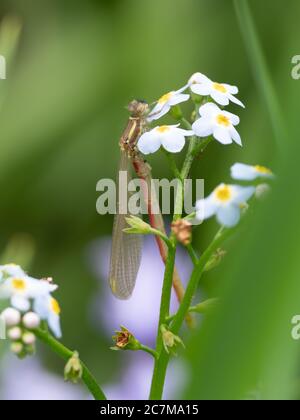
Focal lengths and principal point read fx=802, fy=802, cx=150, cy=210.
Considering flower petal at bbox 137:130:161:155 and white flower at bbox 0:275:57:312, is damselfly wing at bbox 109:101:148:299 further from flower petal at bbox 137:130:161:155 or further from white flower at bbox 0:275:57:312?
white flower at bbox 0:275:57:312

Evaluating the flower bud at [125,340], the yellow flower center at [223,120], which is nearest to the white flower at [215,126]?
the yellow flower center at [223,120]

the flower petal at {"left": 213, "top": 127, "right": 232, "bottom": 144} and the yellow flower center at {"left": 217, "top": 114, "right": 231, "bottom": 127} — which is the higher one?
the yellow flower center at {"left": 217, "top": 114, "right": 231, "bottom": 127}

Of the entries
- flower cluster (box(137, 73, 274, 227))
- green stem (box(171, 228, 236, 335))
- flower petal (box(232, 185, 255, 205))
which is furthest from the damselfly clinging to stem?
flower petal (box(232, 185, 255, 205))

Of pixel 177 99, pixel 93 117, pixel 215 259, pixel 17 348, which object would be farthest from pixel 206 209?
pixel 93 117

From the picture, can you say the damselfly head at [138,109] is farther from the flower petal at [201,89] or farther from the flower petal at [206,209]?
the flower petal at [206,209]

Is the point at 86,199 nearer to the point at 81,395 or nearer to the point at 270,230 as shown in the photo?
the point at 81,395

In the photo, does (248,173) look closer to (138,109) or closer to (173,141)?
(173,141)
